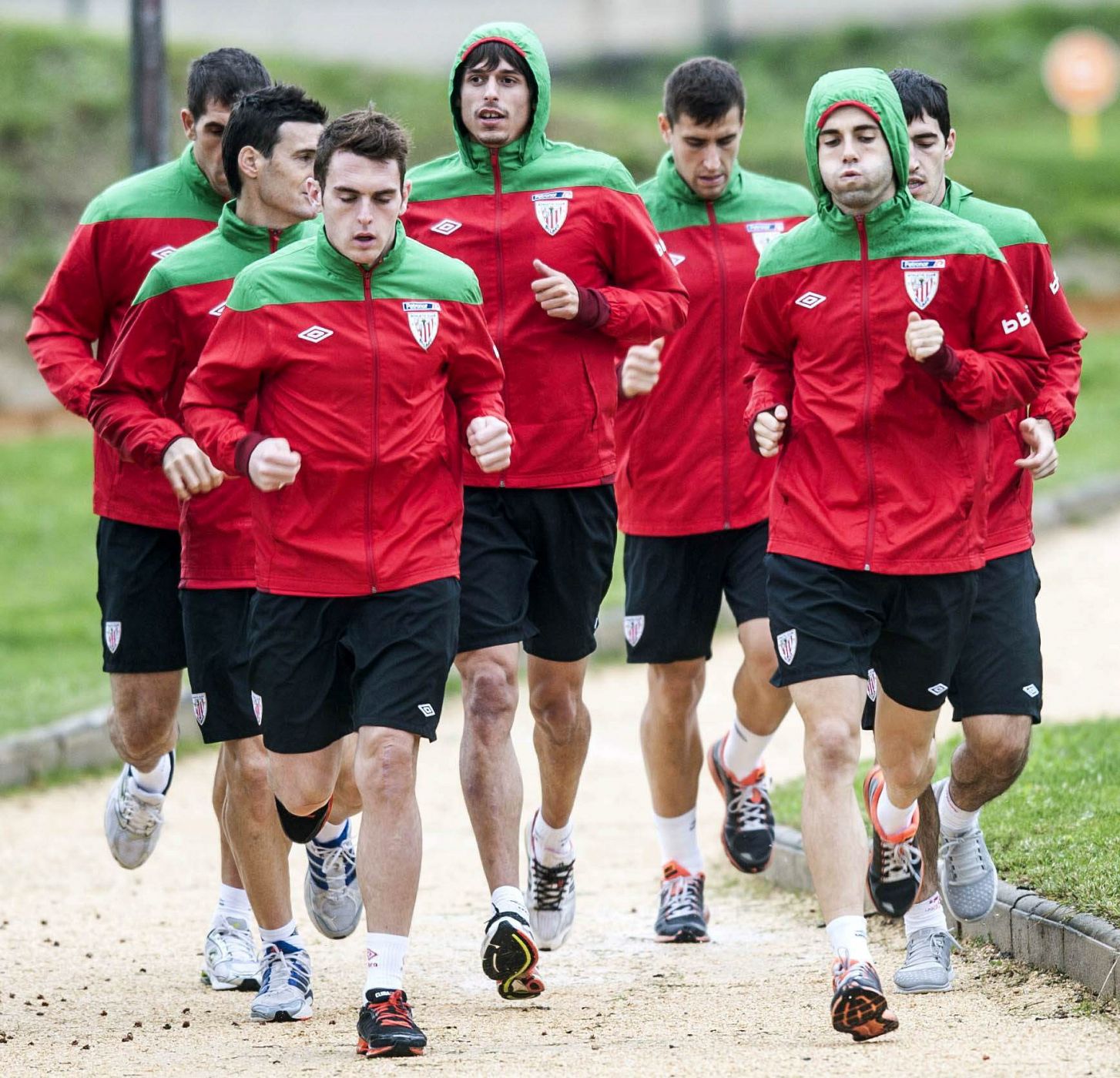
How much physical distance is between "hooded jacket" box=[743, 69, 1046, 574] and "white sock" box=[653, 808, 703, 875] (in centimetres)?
210

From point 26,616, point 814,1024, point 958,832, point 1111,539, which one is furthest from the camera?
point 1111,539

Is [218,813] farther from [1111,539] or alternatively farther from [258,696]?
[1111,539]

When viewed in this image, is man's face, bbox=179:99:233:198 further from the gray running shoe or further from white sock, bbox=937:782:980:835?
the gray running shoe

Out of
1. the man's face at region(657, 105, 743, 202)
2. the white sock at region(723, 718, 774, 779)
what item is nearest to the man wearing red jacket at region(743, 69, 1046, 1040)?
the man's face at region(657, 105, 743, 202)

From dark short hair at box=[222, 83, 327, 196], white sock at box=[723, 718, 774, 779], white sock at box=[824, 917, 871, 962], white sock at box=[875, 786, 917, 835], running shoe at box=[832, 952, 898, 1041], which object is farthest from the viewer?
white sock at box=[723, 718, 774, 779]

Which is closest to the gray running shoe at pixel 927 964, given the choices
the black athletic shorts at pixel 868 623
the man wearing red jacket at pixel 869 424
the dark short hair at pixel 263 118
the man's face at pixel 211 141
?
the man wearing red jacket at pixel 869 424

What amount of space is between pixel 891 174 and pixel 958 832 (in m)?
2.22

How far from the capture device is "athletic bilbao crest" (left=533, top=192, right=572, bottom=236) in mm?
7453

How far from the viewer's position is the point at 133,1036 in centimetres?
662

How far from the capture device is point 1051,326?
7180 millimetres

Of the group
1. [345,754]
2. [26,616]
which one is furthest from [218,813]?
[26,616]

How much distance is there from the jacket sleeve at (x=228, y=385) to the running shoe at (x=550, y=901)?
2210mm

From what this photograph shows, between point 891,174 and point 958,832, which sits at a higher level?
point 891,174

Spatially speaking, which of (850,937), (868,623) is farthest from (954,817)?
(850,937)
